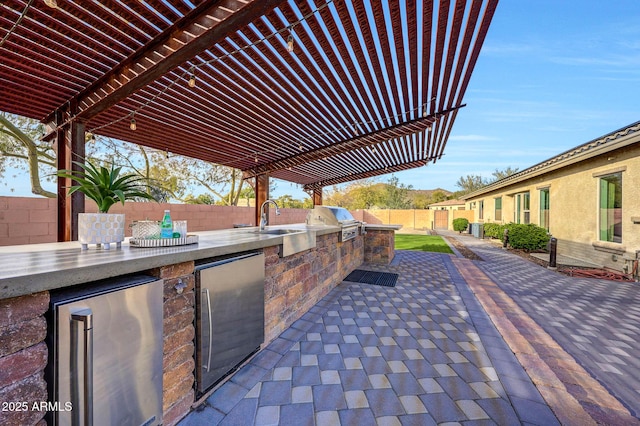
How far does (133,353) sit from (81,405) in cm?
24

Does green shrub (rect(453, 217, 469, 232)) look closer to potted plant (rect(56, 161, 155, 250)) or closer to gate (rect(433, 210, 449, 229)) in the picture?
gate (rect(433, 210, 449, 229))

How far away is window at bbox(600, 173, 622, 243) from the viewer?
552 centimetres

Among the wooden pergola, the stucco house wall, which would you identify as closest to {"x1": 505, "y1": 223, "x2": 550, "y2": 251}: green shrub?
the stucco house wall

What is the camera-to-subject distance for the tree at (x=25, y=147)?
7711 mm

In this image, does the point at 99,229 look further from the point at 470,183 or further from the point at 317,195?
the point at 470,183

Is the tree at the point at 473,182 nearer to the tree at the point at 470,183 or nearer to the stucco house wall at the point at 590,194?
the tree at the point at 470,183

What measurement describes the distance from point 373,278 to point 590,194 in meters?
5.86

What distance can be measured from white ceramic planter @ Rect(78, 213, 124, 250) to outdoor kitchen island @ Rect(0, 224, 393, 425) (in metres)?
0.07

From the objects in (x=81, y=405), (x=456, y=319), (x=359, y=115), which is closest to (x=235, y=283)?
(x=81, y=405)

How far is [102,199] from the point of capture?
1756 millimetres

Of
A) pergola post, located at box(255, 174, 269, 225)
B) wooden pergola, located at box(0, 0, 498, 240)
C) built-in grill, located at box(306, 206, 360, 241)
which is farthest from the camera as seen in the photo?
pergola post, located at box(255, 174, 269, 225)

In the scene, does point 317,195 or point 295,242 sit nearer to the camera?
point 295,242

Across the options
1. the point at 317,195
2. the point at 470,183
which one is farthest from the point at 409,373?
the point at 470,183

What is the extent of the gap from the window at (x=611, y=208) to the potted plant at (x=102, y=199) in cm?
826
